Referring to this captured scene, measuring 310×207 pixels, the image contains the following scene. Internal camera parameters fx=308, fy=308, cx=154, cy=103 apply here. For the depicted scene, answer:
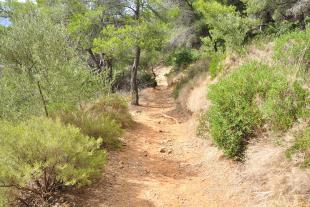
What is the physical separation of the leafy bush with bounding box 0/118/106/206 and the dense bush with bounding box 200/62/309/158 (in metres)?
2.84

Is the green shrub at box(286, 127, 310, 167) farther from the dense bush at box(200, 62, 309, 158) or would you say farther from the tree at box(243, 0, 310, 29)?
the tree at box(243, 0, 310, 29)

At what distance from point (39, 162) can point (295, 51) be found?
612cm

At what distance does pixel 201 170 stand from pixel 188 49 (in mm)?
17806

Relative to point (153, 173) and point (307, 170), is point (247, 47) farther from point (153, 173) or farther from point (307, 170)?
point (307, 170)

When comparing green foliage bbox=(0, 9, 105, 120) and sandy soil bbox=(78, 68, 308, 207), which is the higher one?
green foliage bbox=(0, 9, 105, 120)

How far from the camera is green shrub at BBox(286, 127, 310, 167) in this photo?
449 cm

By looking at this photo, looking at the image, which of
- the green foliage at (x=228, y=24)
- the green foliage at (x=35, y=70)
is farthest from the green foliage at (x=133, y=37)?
the green foliage at (x=35, y=70)

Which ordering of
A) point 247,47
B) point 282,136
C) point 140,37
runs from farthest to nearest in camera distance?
point 140,37 → point 247,47 → point 282,136

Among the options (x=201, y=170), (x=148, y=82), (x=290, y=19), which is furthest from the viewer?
(x=148, y=82)

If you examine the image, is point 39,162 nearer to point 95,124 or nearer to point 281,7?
point 95,124

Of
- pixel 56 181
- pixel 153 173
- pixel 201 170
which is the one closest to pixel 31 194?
pixel 56 181

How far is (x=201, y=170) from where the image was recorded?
22.7 ft

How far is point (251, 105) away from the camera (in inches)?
241

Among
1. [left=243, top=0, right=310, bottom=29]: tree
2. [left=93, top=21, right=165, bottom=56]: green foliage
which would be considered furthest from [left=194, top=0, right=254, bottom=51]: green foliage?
[left=93, top=21, right=165, bottom=56]: green foliage
